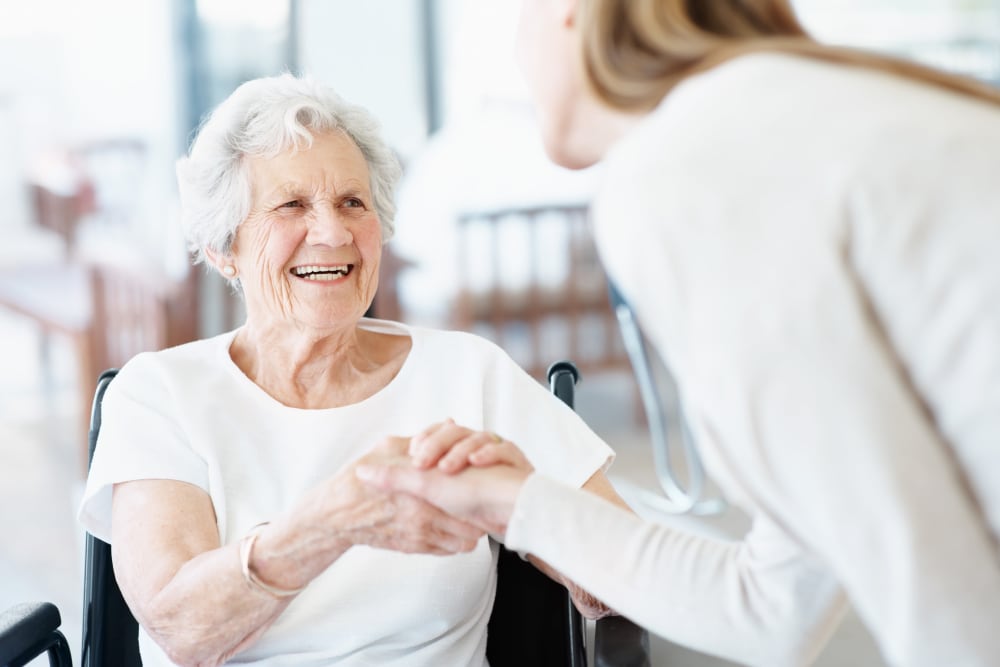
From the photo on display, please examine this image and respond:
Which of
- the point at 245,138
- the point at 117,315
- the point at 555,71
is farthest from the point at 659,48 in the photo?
the point at 117,315

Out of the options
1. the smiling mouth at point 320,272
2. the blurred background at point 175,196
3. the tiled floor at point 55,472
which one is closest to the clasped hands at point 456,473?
the smiling mouth at point 320,272

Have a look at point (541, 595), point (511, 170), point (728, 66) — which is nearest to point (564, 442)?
point (541, 595)

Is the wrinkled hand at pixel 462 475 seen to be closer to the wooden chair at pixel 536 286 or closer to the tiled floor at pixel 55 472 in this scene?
the tiled floor at pixel 55 472

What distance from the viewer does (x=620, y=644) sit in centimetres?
140

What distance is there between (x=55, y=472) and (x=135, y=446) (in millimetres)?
3015

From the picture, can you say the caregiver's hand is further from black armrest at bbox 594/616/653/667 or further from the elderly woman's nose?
the elderly woman's nose

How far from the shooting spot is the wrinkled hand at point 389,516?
1.29 metres

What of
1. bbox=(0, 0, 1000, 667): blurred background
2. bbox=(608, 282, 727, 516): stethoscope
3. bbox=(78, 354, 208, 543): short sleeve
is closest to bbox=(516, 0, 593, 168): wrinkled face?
bbox=(78, 354, 208, 543): short sleeve

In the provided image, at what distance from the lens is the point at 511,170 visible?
4.94 metres

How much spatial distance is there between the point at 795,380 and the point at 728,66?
263 mm

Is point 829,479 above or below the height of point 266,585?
above

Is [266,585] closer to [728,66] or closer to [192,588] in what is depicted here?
[192,588]

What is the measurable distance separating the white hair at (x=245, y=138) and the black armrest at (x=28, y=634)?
534 millimetres

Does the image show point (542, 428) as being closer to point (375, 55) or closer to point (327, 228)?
point (327, 228)
